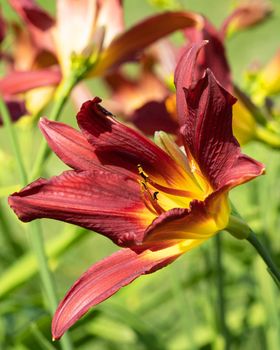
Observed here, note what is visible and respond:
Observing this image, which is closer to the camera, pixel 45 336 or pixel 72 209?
pixel 72 209

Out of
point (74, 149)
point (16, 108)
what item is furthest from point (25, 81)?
point (74, 149)

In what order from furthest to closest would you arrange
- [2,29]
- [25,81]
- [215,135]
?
[2,29], [25,81], [215,135]

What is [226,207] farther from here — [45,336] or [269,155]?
[269,155]

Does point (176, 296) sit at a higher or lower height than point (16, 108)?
lower

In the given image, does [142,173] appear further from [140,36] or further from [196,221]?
[140,36]

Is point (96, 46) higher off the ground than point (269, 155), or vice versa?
point (96, 46)

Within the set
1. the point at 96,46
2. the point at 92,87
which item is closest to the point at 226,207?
the point at 96,46
